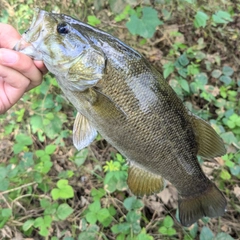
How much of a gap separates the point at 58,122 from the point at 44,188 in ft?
1.49

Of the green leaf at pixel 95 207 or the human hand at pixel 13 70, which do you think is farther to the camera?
the green leaf at pixel 95 207

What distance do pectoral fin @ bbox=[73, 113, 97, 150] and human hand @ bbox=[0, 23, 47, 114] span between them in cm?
25

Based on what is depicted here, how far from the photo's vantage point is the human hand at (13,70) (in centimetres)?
118

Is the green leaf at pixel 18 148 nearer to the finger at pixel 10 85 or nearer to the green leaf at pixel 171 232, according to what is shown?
the finger at pixel 10 85

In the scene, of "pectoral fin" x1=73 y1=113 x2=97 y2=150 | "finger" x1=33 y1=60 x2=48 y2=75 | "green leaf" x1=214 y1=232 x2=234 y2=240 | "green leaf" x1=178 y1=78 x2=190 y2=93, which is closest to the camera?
"finger" x1=33 y1=60 x2=48 y2=75

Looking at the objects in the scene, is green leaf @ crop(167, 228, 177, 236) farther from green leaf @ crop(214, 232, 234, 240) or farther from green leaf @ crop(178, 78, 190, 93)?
A: green leaf @ crop(178, 78, 190, 93)

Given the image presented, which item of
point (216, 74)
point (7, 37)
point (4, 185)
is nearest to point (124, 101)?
point (7, 37)

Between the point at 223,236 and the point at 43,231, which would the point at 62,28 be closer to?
the point at 43,231

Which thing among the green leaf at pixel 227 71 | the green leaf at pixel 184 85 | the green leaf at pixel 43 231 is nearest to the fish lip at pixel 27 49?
the green leaf at pixel 43 231

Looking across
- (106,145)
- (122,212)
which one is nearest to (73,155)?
(106,145)

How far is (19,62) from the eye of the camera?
46.9 inches

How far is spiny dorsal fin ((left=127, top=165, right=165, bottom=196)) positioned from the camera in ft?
5.08

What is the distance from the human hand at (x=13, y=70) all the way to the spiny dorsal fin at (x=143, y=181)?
1.91 ft

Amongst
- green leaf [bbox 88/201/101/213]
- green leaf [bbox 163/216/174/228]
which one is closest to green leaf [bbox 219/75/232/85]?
green leaf [bbox 163/216/174/228]
